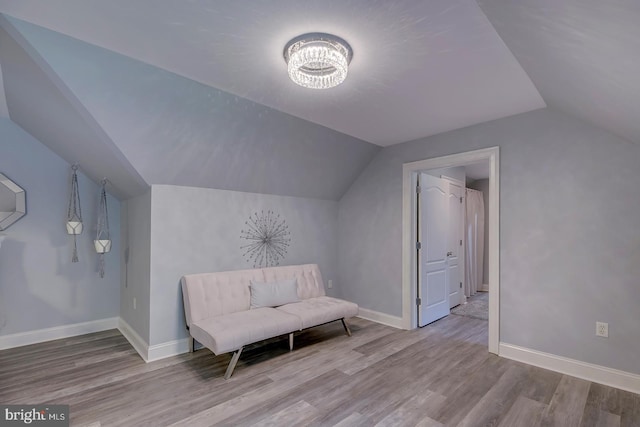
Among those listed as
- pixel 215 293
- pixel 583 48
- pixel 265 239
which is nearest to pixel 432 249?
pixel 265 239

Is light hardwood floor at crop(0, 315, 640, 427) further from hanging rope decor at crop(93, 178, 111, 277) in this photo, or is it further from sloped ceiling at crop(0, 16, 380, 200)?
sloped ceiling at crop(0, 16, 380, 200)

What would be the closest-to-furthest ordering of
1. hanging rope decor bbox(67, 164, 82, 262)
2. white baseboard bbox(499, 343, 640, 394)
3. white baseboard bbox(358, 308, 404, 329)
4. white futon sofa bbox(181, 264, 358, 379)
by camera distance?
white baseboard bbox(499, 343, 640, 394), white futon sofa bbox(181, 264, 358, 379), hanging rope decor bbox(67, 164, 82, 262), white baseboard bbox(358, 308, 404, 329)

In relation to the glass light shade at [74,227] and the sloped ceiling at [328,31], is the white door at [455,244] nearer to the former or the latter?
the sloped ceiling at [328,31]

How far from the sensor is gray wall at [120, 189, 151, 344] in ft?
9.73

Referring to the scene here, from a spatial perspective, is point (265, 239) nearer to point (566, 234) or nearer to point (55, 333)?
point (55, 333)

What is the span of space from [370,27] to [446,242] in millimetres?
3480

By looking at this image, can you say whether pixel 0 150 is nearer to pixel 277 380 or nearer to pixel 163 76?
pixel 163 76

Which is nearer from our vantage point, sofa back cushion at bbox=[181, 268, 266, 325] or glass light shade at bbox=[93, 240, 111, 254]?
sofa back cushion at bbox=[181, 268, 266, 325]

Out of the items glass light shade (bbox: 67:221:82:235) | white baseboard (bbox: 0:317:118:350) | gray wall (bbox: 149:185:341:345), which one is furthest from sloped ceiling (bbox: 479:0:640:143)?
white baseboard (bbox: 0:317:118:350)

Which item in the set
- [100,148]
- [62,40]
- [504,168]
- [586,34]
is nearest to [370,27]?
[586,34]

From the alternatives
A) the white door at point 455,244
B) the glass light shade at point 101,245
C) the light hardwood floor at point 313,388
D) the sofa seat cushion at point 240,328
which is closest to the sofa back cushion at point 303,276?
the sofa seat cushion at point 240,328

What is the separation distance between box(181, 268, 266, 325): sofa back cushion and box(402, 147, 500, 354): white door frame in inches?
73.5

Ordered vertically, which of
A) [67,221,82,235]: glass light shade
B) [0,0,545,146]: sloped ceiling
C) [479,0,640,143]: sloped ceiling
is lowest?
[67,221,82,235]: glass light shade

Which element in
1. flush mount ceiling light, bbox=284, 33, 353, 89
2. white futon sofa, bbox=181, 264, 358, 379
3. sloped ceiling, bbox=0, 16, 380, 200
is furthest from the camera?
white futon sofa, bbox=181, 264, 358, 379
